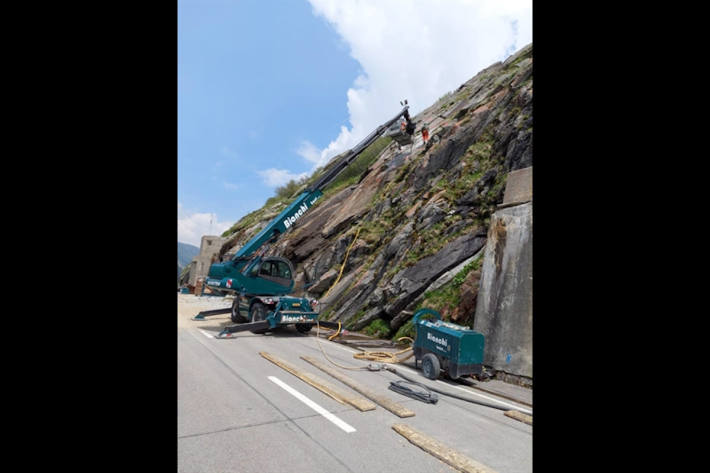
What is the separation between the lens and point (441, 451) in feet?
14.6

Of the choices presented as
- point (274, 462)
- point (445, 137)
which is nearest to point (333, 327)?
point (274, 462)

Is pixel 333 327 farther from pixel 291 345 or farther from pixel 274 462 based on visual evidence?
pixel 274 462

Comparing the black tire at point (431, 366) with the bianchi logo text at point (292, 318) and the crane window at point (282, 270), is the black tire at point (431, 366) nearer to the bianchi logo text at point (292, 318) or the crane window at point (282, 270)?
the bianchi logo text at point (292, 318)

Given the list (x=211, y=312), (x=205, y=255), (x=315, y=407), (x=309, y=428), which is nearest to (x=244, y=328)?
(x=211, y=312)

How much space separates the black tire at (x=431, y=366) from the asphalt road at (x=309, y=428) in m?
0.20

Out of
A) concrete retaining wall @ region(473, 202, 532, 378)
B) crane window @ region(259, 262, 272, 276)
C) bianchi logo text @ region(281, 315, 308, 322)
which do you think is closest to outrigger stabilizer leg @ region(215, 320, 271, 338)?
bianchi logo text @ region(281, 315, 308, 322)

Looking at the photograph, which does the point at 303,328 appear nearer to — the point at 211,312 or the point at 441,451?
the point at 211,312

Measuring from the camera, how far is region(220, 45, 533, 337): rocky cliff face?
1255cm


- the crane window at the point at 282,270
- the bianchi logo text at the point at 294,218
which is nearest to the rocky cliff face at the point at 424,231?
the crane window at the point at 282,270

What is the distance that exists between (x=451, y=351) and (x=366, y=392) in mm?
2098

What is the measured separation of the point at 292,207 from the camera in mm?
15328
